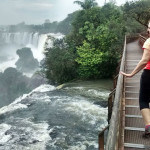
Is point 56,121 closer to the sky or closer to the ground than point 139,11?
closer to the ground

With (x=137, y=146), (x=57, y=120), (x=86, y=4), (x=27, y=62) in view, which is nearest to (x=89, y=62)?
(x=57, y=120)

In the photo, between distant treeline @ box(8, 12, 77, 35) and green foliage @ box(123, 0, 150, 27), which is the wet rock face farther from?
green foliage @ box(123, 0, 150, 27)

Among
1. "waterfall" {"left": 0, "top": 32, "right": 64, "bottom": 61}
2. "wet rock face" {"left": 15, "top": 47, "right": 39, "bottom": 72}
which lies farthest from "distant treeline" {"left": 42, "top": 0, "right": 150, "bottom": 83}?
"wet rock face" {"left": 15, "top": 47, "right": 39, "bottom": 72}

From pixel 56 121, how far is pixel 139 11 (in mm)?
19690

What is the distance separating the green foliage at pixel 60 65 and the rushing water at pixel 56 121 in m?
4.94

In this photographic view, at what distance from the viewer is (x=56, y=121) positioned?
41.7ft

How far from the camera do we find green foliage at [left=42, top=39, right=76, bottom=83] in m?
22.9

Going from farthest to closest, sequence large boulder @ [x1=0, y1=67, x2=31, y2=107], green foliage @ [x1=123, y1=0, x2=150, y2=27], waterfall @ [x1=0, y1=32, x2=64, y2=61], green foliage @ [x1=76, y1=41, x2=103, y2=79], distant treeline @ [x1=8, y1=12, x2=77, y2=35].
→ distant treeline @ [x1=8, y1=12, x2=77, y2=35] → waterfall @ [x1=0, y1=32, x2=64, y2=61] → large boulder @ [x1=0, y1=67, x2=31, y2=107] → green foliage @ [x1=123, y1=0, x2=150, y2=27] → green foliage @ [x1=76, y1=41, x2=103, y2=79]

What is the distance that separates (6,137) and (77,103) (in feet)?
17.3

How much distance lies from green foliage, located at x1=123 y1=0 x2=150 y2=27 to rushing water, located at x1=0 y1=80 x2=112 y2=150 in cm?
1348

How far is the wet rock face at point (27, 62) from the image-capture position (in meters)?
59.6

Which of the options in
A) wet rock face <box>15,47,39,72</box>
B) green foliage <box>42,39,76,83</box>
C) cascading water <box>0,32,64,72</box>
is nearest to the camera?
green foliage <box>42,39,76,83</box>

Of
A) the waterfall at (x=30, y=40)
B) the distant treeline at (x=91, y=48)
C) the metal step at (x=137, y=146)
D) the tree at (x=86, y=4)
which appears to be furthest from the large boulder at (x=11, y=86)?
the metal step at (x=137, y=146)

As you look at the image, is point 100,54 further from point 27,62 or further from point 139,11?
point 27,62
